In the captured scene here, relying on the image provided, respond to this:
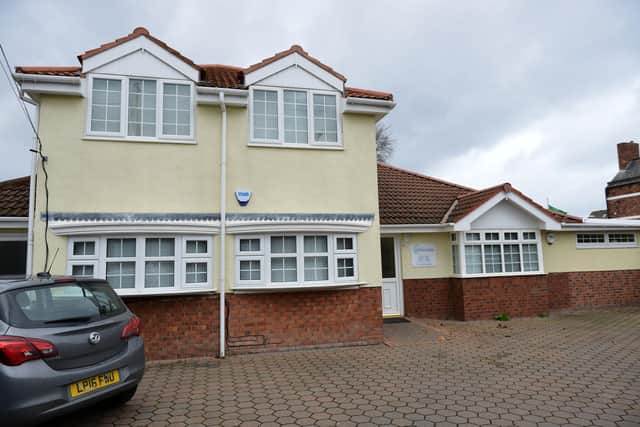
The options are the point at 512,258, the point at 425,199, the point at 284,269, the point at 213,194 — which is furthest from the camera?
the point at 425,199

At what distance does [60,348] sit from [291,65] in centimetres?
656

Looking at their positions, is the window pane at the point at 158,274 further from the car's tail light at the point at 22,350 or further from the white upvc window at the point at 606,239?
the white upvc window at the point at 606,239

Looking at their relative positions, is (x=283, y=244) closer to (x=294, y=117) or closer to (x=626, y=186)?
(x=294, y=117)

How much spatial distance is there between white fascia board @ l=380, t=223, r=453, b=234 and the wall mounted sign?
3996mm

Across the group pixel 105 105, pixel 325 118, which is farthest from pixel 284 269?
pixel 105 105

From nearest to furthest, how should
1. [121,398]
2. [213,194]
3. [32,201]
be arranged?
1. [121,398]
2. [32,201]
3. [213,194]

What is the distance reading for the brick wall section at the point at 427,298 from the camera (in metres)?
11.3

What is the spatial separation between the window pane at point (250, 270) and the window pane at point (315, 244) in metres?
1.00

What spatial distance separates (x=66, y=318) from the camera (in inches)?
164

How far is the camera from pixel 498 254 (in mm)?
11578

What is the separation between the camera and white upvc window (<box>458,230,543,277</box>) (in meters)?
11.3

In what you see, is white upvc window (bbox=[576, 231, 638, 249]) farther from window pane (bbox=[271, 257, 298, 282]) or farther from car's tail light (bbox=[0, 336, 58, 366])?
car's tail light (bbox=[0, 336, 58, 366])

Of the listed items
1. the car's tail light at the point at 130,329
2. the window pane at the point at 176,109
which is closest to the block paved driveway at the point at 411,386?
the car's tail light at the point at 130,329

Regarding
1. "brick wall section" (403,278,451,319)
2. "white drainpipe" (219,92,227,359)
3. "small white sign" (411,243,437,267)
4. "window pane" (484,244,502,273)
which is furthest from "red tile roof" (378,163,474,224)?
"white drainpipe" (219,92,227,359)
